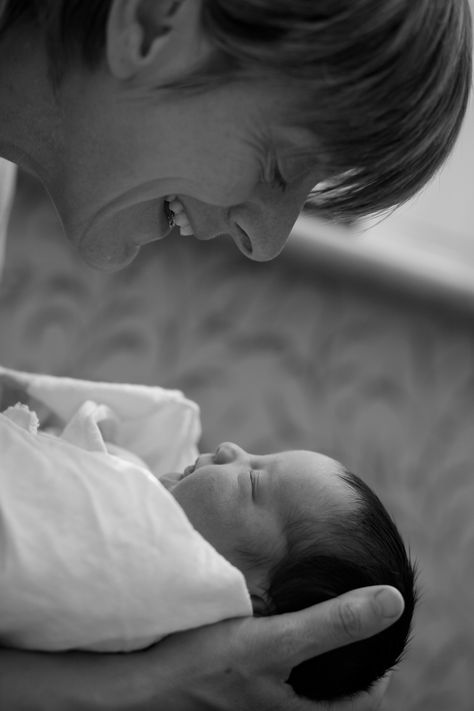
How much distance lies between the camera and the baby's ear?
2.78ft

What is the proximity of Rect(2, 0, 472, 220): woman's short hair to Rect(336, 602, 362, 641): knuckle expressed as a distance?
0.37 m

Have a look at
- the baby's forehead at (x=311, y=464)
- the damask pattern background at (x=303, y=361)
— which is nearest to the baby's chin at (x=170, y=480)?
the baby's forehead at (x=311, y=464)

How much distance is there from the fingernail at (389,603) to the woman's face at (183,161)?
0.32m

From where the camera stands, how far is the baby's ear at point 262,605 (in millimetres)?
848

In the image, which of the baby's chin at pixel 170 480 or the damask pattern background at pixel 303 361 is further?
the damask pattern background at pixel 303 361

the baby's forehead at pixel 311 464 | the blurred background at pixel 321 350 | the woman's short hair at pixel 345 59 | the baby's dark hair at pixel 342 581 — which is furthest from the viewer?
the blurred background at pixel 321 350

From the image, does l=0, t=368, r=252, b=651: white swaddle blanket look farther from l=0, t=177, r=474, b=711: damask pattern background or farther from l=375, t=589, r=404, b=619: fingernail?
l=0, t=177, r=474, b=711: damask pattern background

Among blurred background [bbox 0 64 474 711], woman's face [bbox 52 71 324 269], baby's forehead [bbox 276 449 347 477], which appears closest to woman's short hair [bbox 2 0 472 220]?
woman's face [bbox 52 71 324 269]

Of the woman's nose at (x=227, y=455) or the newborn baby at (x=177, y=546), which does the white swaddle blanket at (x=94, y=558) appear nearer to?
the newborn baby at (x=177, y=546)

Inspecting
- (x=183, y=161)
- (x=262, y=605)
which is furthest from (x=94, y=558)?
(x=183, y=161)

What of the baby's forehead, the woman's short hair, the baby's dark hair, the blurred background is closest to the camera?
the woman's short hair

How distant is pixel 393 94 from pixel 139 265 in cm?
100

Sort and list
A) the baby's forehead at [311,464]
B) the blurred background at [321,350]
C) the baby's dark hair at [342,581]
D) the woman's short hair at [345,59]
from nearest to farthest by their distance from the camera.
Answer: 1. the woman's short hair at [345,59]
2. the baby's dark hair at [342,581]
3. the baby's forehead at [311,464]
4. the blurred background at [321,350]

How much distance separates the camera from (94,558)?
734 millimetres
